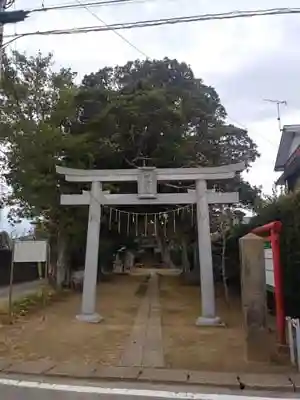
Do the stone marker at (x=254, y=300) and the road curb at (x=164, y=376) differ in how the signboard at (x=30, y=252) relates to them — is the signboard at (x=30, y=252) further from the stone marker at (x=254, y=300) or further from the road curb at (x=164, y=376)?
the stone marker at (x=254, y=300)

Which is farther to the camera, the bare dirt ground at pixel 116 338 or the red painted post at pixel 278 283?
the red painted post at pixel 278 283

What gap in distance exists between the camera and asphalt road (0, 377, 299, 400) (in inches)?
222

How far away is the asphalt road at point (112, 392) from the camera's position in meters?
5.64

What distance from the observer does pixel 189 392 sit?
19.2 feet

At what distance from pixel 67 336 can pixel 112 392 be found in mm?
4360

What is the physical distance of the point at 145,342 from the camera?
363 inches

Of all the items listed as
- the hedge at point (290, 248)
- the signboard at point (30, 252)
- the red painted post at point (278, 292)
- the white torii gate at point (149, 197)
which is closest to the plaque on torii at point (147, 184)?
the white torii gate at point (149, 197)

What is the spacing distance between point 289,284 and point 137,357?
3.92 meters

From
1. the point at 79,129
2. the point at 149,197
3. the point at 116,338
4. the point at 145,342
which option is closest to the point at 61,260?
the point at 79,129

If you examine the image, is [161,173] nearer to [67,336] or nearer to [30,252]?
[30,252]

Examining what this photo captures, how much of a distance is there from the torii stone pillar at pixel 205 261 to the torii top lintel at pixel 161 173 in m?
0.29

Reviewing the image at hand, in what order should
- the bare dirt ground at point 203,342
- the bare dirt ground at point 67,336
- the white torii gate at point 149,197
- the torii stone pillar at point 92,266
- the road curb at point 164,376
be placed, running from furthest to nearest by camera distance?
the white torii gate at point 149,197
the torii stone pillar at point 92,266
the bare dirt ground at point 67,336
the bare dirt ground at point 203,342
the road curb at point 164,376

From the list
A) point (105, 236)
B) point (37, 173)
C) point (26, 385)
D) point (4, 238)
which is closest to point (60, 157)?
point (37, 173)

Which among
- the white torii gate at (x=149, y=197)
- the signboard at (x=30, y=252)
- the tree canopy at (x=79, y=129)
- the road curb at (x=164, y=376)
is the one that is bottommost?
the road curb at (x=164, y=376)
